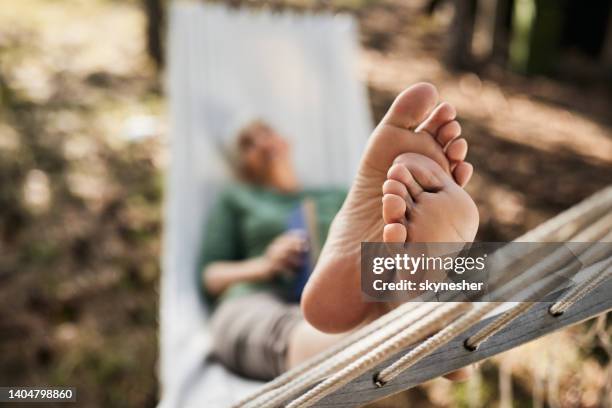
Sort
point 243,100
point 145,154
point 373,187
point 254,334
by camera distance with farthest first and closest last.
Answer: point 145,154 < point 243,100 < point 254,334 < point 373,187

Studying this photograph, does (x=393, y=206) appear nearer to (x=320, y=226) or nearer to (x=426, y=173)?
(x=426, y=173)

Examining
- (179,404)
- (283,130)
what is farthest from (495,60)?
(179,404)

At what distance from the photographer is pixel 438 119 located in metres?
0.89

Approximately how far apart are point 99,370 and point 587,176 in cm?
261

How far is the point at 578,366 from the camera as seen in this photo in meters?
1.73

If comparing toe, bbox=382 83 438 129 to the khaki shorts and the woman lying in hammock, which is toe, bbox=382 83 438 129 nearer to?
the woman lying in hammock

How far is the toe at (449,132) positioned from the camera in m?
0.88

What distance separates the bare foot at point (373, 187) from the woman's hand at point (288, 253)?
0.47 meters

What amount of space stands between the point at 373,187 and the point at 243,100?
1474mm

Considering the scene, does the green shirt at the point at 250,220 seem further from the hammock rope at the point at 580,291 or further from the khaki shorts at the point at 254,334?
the hammock rope at the point at 580,291

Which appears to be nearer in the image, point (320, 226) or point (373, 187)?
point (373, 187)

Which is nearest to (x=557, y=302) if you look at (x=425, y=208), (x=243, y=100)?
(x=425, y=208)

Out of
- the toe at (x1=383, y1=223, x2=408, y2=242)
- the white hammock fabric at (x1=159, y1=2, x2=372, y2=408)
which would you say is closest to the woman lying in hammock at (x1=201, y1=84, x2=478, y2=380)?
the toe at (x1=383, y1=223, x2=408, y2=242)

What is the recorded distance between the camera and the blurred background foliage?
6.13 feet
